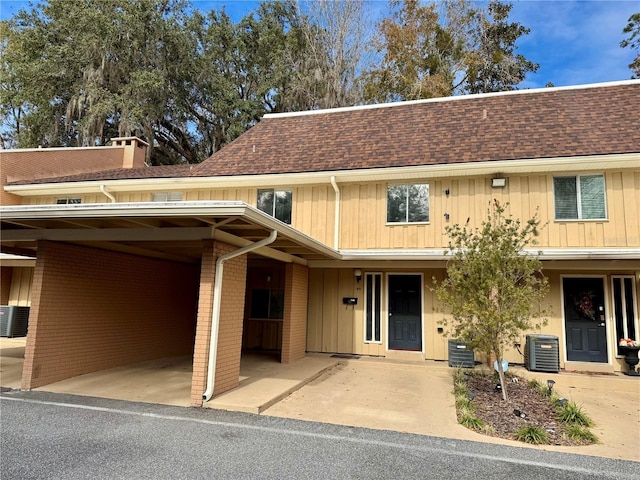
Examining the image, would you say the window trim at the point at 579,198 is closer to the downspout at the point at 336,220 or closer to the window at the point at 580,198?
the window at the point at 580,198

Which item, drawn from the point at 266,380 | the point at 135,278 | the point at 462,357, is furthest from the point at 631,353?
the point at 135,278

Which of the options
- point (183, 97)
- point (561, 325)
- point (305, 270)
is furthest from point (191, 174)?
point (183, 97)

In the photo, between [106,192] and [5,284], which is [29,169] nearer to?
[106,192]

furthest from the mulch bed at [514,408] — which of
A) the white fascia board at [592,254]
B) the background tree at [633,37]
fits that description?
the background tree at [633,37]

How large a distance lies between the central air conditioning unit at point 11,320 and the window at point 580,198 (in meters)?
15.2

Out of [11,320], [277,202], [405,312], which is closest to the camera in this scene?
[405,312]

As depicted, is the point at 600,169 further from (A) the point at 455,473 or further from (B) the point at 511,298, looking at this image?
(A) the point at 455,473

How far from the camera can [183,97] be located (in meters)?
23.6

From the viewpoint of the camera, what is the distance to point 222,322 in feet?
20.7

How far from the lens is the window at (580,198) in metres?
9.23

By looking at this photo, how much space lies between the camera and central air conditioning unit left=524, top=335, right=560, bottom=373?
28.0ft

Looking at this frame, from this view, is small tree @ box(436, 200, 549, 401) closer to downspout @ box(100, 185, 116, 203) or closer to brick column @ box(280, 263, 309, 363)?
brick column @ box(280, 263, 309, 363)

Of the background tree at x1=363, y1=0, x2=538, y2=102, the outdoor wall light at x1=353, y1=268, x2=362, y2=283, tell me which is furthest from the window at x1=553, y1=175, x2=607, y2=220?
the background tree at x1=363, y1=0, x2=538, y2=102

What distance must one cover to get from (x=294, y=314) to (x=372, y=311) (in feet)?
6.99
